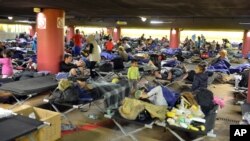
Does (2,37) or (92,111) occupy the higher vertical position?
(2,37)

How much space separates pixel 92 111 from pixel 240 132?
13.6 ft

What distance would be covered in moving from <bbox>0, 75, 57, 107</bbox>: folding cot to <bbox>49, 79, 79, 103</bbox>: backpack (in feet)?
1.94

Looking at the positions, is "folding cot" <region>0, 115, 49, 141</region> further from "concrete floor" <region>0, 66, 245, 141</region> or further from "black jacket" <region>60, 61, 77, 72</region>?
"black jacket" <region>60, 61, 77, 72</region>

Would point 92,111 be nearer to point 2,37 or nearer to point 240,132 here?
point 240,132

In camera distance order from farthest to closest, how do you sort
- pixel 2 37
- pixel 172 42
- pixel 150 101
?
pixel 2 37 < pixel 172 42 < pixel 150 101

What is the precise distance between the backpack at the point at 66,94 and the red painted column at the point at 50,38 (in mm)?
3145

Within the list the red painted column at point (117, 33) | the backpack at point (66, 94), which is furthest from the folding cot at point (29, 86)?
the red painted column at point (117, 33)

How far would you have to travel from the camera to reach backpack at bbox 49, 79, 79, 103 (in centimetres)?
550

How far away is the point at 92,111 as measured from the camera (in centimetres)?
669

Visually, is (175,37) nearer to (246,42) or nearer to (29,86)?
(246,42)

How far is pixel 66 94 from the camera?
18.1 ft

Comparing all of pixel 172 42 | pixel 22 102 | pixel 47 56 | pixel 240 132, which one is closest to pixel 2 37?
pixel 172 42

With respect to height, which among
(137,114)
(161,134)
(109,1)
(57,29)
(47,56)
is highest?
(109,1)

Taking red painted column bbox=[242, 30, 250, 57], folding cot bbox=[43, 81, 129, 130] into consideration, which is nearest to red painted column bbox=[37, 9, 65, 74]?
folding cot bbox=[43, 81, 129, 130]
